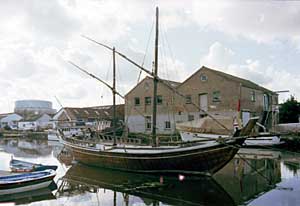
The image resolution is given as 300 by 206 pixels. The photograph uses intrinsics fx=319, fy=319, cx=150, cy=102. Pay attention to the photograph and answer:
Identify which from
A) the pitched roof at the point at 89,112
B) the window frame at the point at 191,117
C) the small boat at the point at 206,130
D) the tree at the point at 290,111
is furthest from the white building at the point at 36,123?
the small boat at the point at 206,130

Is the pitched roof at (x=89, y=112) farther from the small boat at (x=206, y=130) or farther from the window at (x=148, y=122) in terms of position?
the small boat at (x=206, y=130)

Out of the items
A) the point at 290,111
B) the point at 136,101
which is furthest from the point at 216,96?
the point at 290,111

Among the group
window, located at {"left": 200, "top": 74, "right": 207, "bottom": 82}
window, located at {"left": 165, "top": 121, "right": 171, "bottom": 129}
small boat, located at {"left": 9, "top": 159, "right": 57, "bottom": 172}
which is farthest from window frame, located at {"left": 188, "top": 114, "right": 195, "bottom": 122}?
small boat, located at {"left": 9, "top": 159, "right": 57, "bottom": 172}

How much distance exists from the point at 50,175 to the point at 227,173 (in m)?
9.48

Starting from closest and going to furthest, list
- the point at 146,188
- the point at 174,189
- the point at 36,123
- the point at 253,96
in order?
the point at 174,189, the point at 146,188, the point at 253,96, the point at 36,123

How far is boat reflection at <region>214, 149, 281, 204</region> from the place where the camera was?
13.5 meters

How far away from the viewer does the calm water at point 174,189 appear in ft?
40.8

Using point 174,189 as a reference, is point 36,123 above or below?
above

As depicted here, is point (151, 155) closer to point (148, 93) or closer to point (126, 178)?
point (126, 178)

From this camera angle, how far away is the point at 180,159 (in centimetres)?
1677

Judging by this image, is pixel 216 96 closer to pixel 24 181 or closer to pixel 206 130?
pixel 206 130

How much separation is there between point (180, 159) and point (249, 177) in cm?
371

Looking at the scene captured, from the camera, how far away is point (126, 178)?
1742 cm

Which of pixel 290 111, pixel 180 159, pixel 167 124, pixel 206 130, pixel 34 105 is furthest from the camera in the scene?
pixel 34 105
